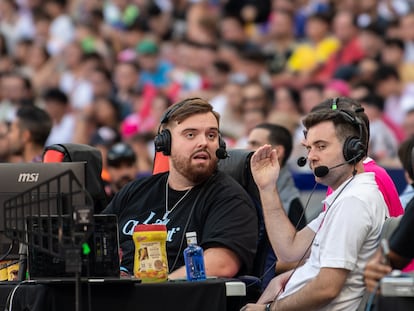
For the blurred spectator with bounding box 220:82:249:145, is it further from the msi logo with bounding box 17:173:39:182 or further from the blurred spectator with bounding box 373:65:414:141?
the msi logo with bounding box 17:173:39:182

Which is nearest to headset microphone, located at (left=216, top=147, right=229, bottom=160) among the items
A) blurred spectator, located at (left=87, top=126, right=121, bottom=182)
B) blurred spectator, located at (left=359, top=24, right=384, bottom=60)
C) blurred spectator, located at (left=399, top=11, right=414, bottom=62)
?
blurred spectator, located at (left=87, top=126, right=121, bottom=182)

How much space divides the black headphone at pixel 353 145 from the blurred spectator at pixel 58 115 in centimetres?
902

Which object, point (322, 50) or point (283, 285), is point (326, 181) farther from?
point (322, 50)

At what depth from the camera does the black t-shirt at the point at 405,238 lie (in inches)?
205

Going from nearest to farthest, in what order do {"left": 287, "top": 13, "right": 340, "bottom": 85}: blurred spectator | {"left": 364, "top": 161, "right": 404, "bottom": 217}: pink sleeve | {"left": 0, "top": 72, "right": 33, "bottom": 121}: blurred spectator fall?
{"left": 364, "top": 161, "right": 404, "bottom": 217}: pink sleeve, {"left": 287, "top": 13, "right": 340, "bottom": 85}: blurred spectator, {"left": 0, "top": 72, "right": 33, "bottom": 121}: blurred spectator

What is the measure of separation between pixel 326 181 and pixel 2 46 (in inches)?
514

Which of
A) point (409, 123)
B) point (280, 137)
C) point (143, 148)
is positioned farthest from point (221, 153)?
point (143, 148)

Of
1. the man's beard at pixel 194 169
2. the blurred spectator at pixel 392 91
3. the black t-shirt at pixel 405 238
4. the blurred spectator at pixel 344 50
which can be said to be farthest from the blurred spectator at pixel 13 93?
the black t-shirt at pixel 405 238

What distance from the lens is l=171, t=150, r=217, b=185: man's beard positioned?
6.98 m

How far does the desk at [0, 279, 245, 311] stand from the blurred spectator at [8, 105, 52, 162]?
3.47 metres

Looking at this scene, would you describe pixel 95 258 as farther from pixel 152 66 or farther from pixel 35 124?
pixel 152 66

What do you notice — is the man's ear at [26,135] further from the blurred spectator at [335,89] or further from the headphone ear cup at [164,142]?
the blurred spectator at [335,89]

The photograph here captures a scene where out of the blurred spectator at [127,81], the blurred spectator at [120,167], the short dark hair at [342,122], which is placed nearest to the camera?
the short dark hair at [342,122]

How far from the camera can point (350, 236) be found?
19.2ft
